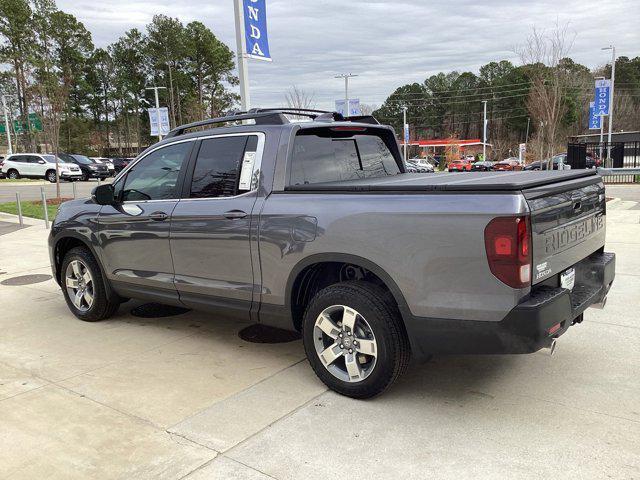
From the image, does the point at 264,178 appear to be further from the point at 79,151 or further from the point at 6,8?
the point at 79,151

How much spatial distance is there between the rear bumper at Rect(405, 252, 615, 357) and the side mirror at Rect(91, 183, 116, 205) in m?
3.16

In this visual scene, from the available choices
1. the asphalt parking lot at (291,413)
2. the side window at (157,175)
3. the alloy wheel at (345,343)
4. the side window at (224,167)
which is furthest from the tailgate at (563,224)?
the side window at (157,175)

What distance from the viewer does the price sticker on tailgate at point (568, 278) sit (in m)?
3.35

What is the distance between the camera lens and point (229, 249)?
4.09 meters

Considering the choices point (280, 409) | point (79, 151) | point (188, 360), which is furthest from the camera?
point (79, 151)

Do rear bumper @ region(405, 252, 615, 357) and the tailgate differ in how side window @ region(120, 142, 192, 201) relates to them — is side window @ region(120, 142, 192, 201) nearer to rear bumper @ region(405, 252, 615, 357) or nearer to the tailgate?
rear bumper @ region(405, 252, 615, 357)

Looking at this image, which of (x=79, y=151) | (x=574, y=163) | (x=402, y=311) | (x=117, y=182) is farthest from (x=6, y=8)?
(x=402, y=311)

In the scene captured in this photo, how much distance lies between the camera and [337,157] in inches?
171

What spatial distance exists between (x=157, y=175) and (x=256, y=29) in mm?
5372

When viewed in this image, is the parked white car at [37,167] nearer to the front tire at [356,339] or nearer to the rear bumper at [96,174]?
the rear bumper at [96,174]

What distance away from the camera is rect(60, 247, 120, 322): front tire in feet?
17.6

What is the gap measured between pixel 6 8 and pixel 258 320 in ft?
178

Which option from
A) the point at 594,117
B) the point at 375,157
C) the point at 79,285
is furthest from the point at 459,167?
the point at 79,285

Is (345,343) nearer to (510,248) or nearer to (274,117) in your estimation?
(510,248)
